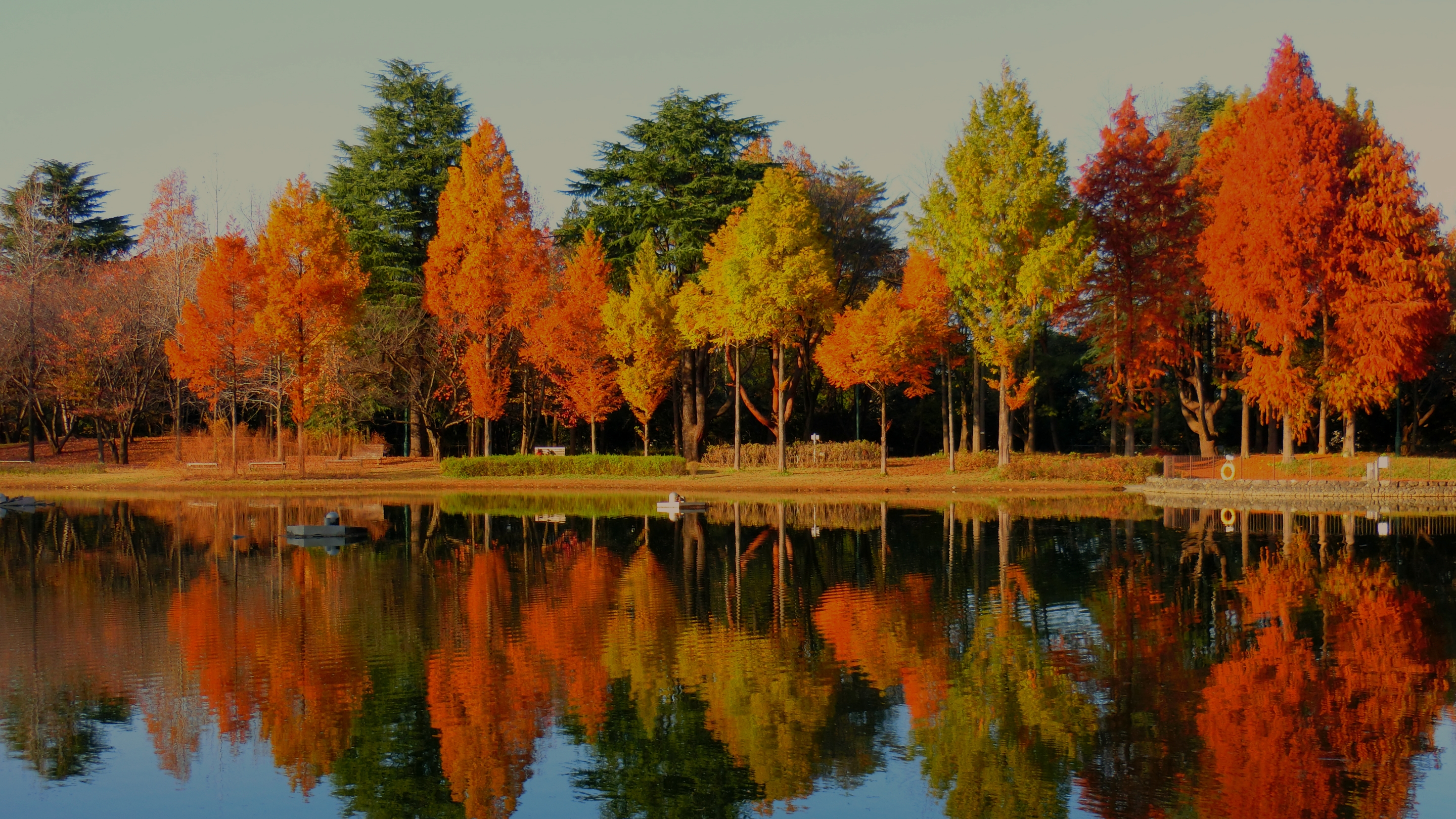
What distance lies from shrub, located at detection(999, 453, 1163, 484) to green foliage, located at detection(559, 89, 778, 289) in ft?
53.9

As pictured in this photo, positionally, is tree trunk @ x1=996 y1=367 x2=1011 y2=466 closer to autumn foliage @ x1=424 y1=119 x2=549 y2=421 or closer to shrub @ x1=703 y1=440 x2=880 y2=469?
shrub @ x1=703 y1=440 x2=880 y2=469

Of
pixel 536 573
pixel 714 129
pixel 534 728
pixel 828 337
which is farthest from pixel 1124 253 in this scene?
pixel 534 728

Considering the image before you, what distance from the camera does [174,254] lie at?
57.9 metres

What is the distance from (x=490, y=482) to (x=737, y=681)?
32.6 m

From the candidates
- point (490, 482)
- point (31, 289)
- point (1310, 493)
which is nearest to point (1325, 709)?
point (1310, 493)

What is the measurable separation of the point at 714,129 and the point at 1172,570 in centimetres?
3430

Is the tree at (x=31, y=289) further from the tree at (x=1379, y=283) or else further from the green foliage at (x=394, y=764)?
the tree at (x=1379, y=283)

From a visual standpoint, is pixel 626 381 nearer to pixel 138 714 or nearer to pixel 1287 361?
pixel 1287 361

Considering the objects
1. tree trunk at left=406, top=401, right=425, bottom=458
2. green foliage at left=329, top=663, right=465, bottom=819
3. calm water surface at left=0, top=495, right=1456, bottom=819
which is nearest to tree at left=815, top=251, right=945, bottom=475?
tree trunk at left=406, top=401, right=425, bottom=458

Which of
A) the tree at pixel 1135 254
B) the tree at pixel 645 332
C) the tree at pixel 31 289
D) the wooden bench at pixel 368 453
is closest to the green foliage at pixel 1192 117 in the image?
the tree at pixel 1135 254

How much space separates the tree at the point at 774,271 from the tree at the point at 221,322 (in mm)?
17249

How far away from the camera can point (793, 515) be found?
3447cm

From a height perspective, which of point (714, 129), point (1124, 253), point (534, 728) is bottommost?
point (534, 728)

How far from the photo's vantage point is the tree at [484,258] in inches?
1932
